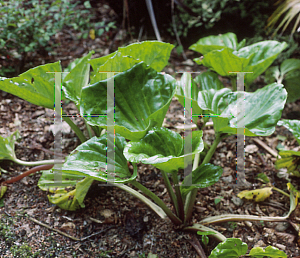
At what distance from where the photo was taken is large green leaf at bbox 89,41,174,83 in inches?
39.4

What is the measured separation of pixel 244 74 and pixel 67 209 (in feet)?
3.67

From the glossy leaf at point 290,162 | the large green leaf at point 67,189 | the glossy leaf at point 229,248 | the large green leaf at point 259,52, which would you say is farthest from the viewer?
the large green leaf at point 259,52

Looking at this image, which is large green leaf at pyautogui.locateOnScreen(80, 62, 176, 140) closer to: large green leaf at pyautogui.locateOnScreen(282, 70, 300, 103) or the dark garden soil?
the dark garden soil

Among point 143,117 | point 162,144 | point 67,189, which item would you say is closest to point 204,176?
point 162,144

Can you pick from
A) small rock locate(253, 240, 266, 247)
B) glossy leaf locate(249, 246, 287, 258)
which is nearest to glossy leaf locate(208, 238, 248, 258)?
glossy leaf locate(249, 246, 287, 258)

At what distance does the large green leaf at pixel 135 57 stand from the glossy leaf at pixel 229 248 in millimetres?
700

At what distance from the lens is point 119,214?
1299mm

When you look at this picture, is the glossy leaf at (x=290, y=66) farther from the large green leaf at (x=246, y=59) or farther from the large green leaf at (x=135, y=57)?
the large green leaf at (x=135, y=57)

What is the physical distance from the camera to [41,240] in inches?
46.3

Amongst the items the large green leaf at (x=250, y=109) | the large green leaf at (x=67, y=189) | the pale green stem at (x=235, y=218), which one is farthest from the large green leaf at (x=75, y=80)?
the pale green stem at (x=235, y=218)

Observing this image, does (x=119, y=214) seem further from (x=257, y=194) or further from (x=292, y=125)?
(x=292, y=125)

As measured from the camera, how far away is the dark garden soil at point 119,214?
117 centimetres

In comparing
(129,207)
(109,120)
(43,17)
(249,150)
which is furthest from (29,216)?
(43,17)

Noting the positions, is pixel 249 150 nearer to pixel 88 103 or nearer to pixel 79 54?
pixel 88 103
